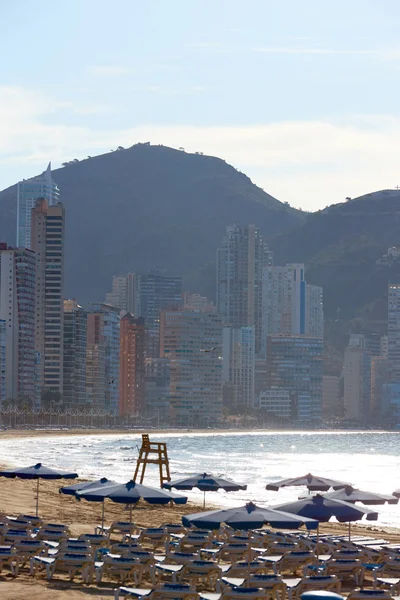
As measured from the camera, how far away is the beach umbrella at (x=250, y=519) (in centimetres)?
2275

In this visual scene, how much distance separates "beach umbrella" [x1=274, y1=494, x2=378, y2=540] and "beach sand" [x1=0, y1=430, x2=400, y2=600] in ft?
13.0

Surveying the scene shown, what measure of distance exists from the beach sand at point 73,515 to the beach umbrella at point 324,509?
3.96 metres

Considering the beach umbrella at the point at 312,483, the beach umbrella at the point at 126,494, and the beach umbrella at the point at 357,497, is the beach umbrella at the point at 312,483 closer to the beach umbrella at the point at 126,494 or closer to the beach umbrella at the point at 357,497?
the beach umbrella at the point at 357,497

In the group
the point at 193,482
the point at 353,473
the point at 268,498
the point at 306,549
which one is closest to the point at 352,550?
the point at 306,549

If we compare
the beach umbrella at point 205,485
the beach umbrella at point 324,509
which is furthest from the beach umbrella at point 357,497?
the beach umbrella at point 205,485

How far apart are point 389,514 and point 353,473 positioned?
1435 inches

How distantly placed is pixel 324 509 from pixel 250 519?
6.21 ft

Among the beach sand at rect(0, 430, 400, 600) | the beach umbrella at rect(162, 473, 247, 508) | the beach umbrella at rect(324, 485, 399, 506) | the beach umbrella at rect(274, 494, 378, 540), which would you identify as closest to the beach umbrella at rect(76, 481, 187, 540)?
the beach sand at rect(0, 430, 400, 600)

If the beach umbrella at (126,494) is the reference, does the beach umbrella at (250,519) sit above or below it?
below

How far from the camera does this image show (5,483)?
49.3 metres

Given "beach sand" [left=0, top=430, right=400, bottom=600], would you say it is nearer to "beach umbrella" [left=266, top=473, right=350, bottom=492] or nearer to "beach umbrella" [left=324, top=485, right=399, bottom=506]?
"beach umbrella" [left=266, top=473, right=350, bottom=492]

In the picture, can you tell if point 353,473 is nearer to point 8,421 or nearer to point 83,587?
point 83,587

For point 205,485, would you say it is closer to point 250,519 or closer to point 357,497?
point 357,497

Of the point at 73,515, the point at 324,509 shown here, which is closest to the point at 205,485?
the point at 73,515
